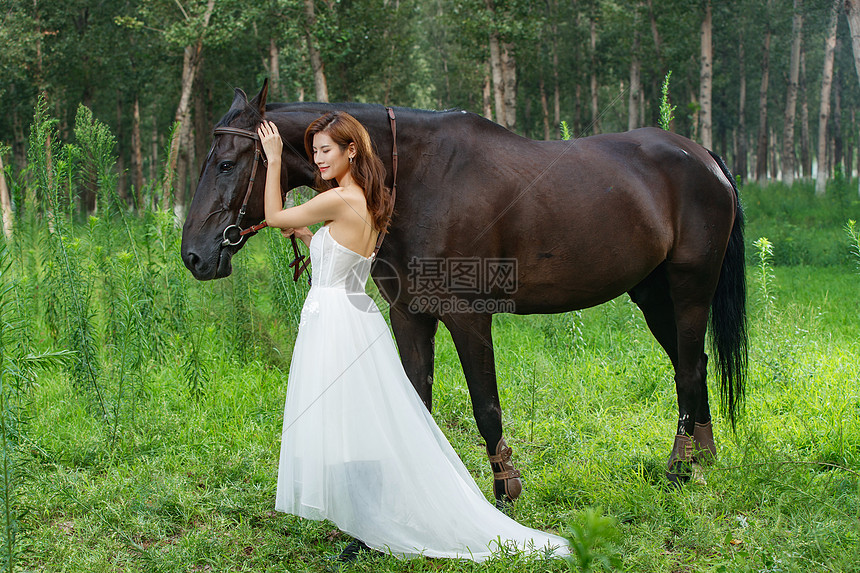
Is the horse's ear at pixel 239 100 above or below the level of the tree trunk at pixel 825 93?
below

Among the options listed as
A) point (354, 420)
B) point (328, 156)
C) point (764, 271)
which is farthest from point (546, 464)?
point (764, 271)

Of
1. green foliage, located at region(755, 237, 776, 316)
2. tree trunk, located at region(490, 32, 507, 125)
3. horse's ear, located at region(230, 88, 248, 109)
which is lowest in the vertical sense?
green foliage, located at region(755, 237, 776, 316)

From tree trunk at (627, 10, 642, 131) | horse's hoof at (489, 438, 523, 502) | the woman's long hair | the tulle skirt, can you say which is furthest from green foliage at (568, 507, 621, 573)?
tree trunk at (627, 10, 642, 131)

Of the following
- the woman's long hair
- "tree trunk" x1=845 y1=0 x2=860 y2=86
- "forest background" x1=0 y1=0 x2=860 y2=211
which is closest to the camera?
the woman's long hair

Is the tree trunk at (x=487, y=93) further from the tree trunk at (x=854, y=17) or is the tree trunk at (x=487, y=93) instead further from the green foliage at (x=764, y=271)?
the green foliage at (x=764, y=271)

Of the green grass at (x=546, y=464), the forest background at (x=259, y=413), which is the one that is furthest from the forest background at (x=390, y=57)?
the green grass at (x=546, y=464)

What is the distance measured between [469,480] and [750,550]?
4.30 ft

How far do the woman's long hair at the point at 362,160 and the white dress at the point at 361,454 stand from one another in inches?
9.3

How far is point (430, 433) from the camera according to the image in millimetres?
3002

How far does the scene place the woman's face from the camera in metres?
2.85

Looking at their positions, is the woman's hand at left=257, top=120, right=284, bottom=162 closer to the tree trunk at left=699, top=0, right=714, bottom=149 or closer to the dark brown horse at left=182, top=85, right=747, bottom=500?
the dark brown horse at left=182, top=85, right=747, bottom=500

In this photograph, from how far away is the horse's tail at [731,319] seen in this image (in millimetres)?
4012

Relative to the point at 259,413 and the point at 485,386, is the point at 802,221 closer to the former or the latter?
the point at 259,413

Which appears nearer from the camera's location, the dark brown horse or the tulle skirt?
the tulle skirt
